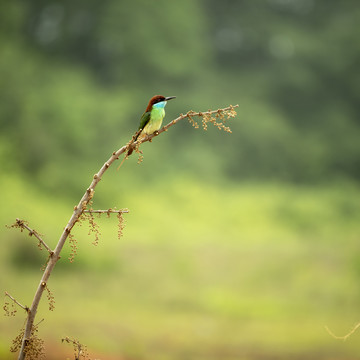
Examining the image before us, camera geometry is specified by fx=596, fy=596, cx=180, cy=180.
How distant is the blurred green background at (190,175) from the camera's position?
36.8ft

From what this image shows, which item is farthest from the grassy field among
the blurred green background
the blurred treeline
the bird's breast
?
the bird's breast

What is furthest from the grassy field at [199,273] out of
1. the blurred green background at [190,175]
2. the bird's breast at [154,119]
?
the bird's breast at [154,119]

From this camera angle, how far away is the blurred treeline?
2133cm

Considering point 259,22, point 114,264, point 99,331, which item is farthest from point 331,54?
point 99,331

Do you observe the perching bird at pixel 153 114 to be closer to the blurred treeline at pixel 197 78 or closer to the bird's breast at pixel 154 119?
the bird's breast at pixel 154 119

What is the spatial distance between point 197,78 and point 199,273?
1149cm

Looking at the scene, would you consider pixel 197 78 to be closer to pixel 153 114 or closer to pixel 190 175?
pixel 190 175

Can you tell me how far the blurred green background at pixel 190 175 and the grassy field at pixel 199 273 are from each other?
0.18 feet

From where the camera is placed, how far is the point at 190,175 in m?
20.2

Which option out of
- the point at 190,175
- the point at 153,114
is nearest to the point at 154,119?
the point at 153,114

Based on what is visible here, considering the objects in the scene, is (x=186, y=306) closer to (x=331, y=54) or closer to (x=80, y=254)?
(x=80, y=254)

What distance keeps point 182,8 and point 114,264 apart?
48.2ft

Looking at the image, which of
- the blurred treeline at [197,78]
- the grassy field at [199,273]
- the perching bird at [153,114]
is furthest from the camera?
the blurred treeline at [197,78]

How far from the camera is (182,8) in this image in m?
25.4
